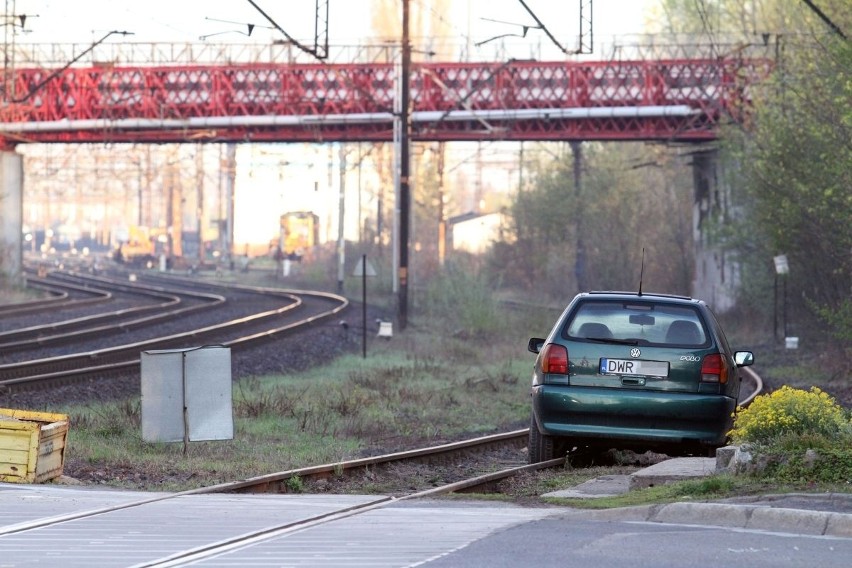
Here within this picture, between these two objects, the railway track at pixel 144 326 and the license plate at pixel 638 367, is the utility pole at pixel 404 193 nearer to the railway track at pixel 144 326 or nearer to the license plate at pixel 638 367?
the railway track at pixel 144 326

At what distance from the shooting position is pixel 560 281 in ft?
222

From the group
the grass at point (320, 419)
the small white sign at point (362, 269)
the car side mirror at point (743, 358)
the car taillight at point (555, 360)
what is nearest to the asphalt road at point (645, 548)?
the car taillight at point (555, 360)

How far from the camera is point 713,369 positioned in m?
12.6

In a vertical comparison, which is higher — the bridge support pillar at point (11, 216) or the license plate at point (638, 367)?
the bridge support pillar at point (11, 216)

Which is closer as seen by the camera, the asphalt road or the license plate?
the asphalt road

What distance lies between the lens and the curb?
8.43 meters

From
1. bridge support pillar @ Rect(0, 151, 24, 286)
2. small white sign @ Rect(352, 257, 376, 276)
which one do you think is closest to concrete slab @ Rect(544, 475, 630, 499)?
small white sign @ Rect(352, 257, 376, 276)

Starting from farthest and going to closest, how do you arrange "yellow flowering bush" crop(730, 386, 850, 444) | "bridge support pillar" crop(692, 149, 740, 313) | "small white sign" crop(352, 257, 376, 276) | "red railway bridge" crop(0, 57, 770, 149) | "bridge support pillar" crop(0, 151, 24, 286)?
1. "bridge support pillar" crop(0, 151, 24, 286)
2. "red railway bridge" crop(0, 57, 770, 149)
3. "bridge support pillar" crop(692, 149, 740, 313)
4. "small white sign" crop(352, 257, 376, 276)
5. "yellow flowering bush" crop(730, 386, 850, 444)

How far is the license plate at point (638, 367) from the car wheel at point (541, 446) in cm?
106

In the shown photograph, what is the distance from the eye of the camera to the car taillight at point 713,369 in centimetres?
1255

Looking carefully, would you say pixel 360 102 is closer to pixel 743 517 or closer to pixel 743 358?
pixel 743 358

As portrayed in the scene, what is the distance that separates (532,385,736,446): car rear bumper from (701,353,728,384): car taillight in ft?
0.46

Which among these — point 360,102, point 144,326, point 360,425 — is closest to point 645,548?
point 360,425

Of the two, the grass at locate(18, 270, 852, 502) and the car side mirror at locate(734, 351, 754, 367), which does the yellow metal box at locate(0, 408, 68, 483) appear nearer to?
the grass at locate(18, 270, 852, 502)
